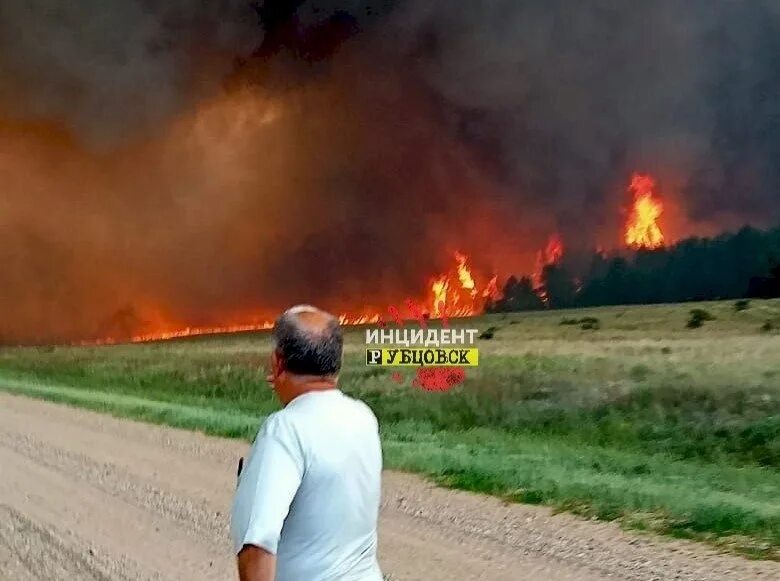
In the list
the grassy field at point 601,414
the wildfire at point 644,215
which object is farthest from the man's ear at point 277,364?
the wildfire at point 644,215

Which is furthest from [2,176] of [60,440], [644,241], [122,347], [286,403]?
[286,403]

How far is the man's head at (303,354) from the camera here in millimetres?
1908

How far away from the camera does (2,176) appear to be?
17.5m

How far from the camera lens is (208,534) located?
6.61m

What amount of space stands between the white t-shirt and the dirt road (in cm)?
385

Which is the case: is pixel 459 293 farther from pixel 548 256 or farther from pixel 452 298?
pixel 548 256

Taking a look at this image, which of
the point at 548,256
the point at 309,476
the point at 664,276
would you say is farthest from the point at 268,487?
the point at 548,256

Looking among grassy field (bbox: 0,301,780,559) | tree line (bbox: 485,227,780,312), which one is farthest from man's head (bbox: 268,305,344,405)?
tree line (bbox: 485,227,780,312)

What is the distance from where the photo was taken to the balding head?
191cm

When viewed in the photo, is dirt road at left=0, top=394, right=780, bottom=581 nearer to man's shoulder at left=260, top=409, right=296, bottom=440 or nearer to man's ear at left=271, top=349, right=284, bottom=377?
man's ear at left=271, top=349, right=284, bottom=377

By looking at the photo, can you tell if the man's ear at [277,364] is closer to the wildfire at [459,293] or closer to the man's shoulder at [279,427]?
the man's shoulder at [279,427]

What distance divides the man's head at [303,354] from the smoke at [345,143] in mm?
10563

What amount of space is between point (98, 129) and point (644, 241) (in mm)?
10270

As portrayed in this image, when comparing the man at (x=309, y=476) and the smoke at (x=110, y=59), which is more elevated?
the smoke at (x=110, y=59)
